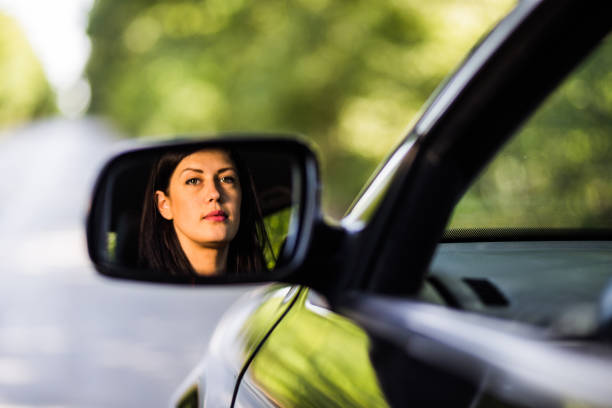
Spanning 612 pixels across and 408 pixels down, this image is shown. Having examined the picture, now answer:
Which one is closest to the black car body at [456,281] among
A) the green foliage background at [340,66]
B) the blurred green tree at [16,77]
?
the green foliage background at [340,66]

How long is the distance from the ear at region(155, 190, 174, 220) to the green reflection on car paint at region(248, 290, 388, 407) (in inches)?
14.8

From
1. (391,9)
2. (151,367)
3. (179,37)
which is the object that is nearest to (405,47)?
(391,9)

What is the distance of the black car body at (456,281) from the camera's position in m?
1.12

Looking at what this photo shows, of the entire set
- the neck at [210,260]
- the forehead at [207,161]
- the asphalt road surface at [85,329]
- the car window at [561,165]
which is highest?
the car window at [561,165]

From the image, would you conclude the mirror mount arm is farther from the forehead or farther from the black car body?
the forehead

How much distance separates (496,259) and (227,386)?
862mm

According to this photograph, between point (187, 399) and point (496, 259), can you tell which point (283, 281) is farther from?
point (187, 399)

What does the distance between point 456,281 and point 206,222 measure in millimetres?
497

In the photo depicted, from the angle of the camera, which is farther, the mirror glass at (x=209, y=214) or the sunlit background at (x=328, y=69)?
the sunlit background at (x=328, y=69)

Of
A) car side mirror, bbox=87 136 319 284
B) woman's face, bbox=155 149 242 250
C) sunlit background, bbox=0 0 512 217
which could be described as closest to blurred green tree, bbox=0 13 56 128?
sunlit background, bbox=0 0 512 217

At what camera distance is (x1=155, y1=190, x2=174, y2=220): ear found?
5.65 ft

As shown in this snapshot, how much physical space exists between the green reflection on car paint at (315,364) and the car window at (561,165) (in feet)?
0.99

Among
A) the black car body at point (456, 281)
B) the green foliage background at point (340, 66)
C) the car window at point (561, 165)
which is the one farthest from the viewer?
the green foliage background at point (340, 66)

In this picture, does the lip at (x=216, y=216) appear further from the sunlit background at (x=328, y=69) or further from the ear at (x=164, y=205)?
the sunlit background at (x=328, y=69)
